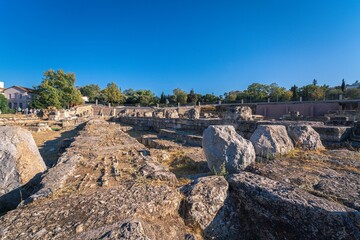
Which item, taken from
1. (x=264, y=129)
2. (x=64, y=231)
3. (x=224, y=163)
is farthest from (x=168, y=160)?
(x=64, y=231)

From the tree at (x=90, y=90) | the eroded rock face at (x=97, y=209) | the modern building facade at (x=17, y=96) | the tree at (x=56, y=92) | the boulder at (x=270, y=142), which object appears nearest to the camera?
the eroded rock face at (x=97, y=209)

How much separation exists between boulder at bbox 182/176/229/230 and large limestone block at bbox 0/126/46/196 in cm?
222

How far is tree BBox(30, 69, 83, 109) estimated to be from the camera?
36.3 metres

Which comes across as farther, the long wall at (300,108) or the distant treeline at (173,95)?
the distant treeline at (173,95)

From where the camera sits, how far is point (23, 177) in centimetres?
234

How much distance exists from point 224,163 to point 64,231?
229cm

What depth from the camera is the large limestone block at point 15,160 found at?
225 cm

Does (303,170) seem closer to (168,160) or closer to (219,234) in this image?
(219,234)

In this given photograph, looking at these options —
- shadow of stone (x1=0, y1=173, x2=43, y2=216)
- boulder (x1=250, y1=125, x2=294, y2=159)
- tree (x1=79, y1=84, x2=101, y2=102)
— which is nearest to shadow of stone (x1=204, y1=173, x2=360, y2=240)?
boulder (x1=250, y1=125, x2=294, y2=159)

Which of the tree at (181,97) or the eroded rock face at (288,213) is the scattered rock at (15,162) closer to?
the eroded rock face at (288,213)

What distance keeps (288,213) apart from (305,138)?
2.97 m

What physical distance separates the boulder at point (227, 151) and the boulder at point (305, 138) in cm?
166

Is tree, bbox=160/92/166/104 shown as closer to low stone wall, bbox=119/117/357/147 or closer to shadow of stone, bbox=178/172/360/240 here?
low stone wall, bbox=119/117/357/147

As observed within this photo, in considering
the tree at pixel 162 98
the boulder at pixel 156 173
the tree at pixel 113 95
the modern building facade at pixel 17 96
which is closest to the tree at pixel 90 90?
the tree at pixel 113 95
